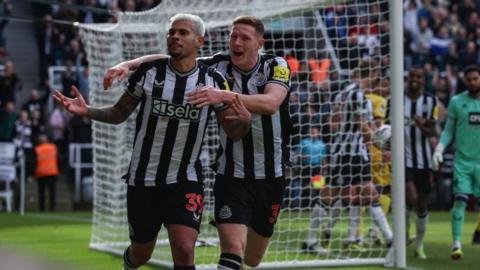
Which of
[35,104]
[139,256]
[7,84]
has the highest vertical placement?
[7,84]

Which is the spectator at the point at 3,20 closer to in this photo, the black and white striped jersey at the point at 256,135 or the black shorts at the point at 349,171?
the black shorts at the point at 349,171

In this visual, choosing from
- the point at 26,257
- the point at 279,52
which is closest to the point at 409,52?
the point at 279,52

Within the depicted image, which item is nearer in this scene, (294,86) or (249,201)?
(249,201)

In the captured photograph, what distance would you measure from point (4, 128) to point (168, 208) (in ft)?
55.3

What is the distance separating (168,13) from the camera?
11.2 metres

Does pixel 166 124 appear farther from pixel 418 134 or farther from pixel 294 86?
pixel 418 134

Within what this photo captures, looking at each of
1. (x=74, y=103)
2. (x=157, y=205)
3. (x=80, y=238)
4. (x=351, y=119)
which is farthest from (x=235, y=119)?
(x=80, y=238)

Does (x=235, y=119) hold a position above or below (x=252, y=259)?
above

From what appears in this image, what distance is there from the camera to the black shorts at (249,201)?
20.4 feet

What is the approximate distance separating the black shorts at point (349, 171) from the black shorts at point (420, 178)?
1.58 feet

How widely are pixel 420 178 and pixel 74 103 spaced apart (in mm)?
7217

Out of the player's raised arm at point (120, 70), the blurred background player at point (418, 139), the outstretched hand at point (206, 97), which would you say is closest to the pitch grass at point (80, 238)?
the blurred background player at point (418, 139)

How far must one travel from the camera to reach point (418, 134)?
1248cm

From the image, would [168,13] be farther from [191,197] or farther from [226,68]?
[191,197]
